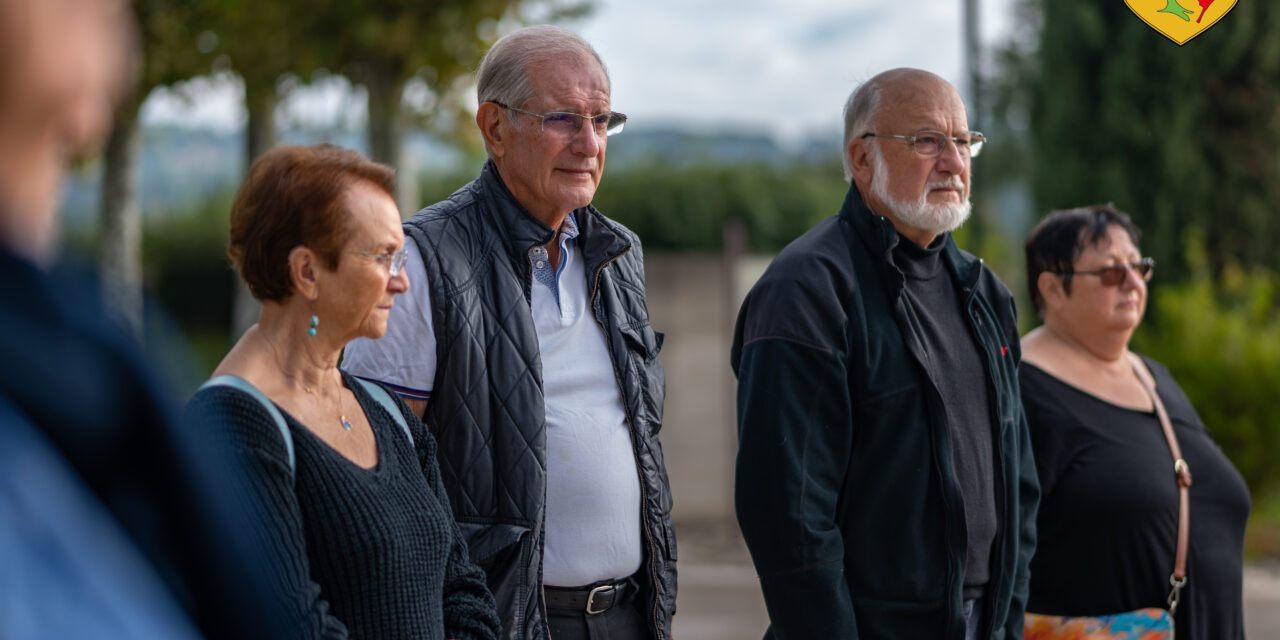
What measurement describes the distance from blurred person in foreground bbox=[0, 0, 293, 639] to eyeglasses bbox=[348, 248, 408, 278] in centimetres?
125

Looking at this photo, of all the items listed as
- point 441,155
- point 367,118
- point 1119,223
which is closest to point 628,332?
point 1119,223

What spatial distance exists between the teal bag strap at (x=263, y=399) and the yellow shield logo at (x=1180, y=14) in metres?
2.09

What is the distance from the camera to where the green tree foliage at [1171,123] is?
34.0 feet

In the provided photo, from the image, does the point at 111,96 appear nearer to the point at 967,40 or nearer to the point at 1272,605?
the point at 1272,605

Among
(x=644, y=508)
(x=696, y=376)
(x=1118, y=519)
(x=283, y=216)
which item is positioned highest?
(x=283, y=216)

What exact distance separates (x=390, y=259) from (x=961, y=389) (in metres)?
1.36

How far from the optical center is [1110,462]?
10.7 feet

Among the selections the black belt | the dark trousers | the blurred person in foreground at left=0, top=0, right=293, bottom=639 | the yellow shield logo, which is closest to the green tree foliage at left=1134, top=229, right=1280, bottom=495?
the yellow shield logo

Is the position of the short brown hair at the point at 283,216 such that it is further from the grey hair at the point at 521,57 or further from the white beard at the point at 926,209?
the white beard at the point at 926,209

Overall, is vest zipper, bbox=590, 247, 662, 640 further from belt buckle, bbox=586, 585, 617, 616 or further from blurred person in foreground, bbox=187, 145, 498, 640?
blurred person in foreground, bbox=187, 145, 498, 640

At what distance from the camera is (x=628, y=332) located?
104 inches

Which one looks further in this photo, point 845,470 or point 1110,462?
point 1110,462

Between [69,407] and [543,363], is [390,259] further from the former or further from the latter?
[69,407]

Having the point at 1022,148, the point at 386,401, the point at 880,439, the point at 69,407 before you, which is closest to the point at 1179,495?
the point at 880,439
